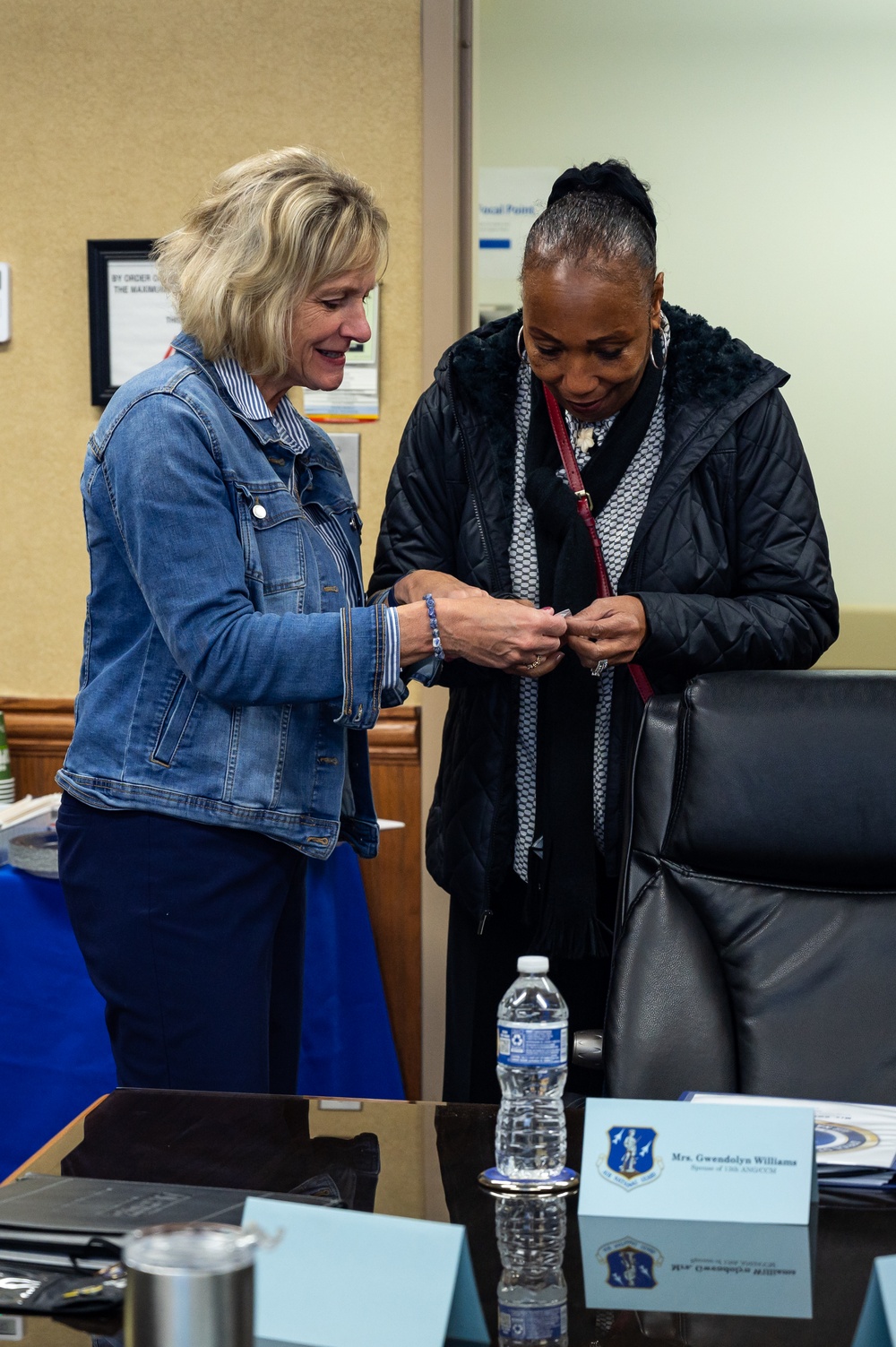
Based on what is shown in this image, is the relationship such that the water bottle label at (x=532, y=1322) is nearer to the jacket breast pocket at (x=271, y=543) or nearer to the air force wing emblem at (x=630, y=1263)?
the air force wing emblem at (x=630, y=1263)

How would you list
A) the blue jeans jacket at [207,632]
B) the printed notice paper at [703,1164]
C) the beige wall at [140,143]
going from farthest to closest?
the beige wall at [140,143] → the blue jeans jacket at [207,632] → the printed notice paper at [703,1164]

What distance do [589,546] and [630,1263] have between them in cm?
99

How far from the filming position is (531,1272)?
0.91 meters

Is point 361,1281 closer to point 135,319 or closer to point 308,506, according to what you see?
point 308,506

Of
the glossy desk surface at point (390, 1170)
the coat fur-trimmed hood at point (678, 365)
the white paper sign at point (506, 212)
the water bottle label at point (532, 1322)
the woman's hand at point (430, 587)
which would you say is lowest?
the glossy desk surface at point (390, 1170)

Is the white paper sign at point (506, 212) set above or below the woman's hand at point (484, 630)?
above

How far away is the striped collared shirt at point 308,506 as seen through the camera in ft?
5.20

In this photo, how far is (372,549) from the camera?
9.05ft

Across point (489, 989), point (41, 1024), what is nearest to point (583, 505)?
point (489, 989)

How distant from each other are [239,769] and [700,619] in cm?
60

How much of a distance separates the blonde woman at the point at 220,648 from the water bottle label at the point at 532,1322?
0.75m

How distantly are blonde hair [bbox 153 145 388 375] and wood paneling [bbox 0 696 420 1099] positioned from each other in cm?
119

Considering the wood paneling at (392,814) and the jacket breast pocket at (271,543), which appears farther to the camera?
the wood paneling at (392,814)

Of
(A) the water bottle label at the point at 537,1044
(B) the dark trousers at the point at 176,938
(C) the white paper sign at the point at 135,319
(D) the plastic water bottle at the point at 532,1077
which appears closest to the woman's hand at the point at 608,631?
(B) the dark trousers at the point at 176,938
